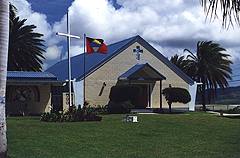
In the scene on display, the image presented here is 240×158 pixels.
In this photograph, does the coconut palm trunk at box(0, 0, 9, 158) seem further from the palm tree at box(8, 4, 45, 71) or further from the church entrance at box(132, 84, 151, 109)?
the palm tree at box(8, 4, 45, 71)

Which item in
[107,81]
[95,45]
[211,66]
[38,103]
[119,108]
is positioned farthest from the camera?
[211,66]

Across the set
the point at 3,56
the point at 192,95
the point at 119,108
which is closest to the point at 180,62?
the point at 192,95

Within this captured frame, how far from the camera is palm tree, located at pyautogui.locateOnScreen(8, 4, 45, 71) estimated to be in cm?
4709

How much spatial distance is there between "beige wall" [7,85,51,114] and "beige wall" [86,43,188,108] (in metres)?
4.34

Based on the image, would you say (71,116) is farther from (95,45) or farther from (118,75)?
(118,75)

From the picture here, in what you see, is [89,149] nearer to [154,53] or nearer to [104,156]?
[104,156]

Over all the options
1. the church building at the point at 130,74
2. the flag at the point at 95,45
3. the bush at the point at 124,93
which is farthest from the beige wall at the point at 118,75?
the flag at the point at 95,45

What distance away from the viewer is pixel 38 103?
116 ft

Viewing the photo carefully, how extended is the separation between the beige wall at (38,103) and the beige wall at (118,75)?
434 centimetres

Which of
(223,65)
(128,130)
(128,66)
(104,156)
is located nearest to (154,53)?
(128,66)

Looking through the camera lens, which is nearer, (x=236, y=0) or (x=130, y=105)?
(x=236, y=0)

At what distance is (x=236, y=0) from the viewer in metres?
5.85

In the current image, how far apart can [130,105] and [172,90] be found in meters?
5.08

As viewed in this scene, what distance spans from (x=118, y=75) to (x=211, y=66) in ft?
57.3
